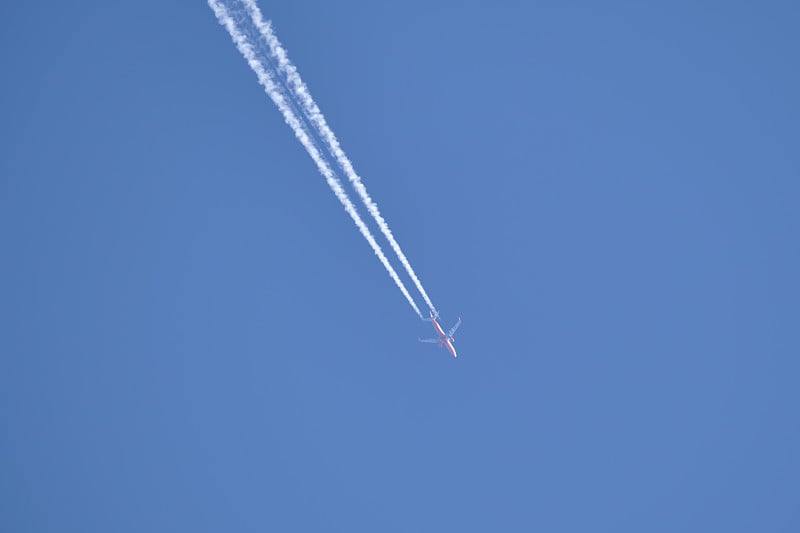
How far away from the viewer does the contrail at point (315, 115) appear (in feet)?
76.9

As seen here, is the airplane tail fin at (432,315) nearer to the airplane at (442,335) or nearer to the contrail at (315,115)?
the airplane at (442,335)

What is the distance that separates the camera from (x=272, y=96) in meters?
24.0

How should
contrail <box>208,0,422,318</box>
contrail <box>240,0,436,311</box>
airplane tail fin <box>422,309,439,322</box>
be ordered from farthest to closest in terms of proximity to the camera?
1. airplane tail fin <box>422,309,439,322</box>
2. contrail <box>240,0,436,311</box>
3. contrail <box>208,0,422,318</box>

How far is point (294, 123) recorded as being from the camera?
24.6 metres

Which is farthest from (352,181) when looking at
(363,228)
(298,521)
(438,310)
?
(298,521)

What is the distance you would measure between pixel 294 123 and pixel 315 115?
766mm

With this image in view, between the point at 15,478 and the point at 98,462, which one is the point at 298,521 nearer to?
the point at 98,462

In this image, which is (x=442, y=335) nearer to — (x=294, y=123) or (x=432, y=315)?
(x=432, y=315)

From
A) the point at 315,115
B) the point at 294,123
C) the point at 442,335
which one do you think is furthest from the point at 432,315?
the point at 294,123

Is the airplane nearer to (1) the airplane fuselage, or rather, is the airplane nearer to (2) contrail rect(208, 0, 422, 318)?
(1) the airplane fuselage

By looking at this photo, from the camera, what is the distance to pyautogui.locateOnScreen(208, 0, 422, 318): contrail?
23078 millimetres

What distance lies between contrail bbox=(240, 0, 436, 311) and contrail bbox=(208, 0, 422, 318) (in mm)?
459

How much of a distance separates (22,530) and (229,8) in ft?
77.3

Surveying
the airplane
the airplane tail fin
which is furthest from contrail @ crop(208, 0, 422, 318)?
the airplane
